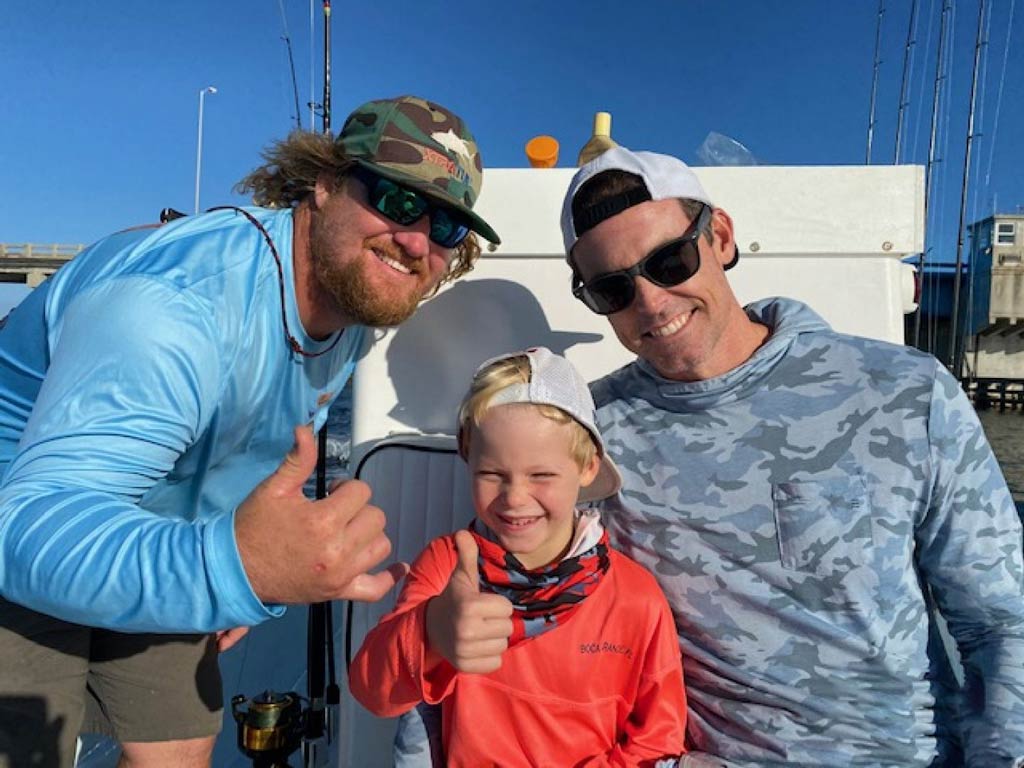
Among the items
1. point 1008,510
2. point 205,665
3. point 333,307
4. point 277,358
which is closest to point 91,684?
point 205,665

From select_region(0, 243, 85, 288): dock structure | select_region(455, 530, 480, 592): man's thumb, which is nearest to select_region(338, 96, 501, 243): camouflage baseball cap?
select_region(455, 530, 480, 592): man's thumb

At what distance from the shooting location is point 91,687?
1.87 metres

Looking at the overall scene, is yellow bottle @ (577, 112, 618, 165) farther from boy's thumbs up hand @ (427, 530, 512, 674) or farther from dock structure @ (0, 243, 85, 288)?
dock structure @ (0, 243, 85, 288)

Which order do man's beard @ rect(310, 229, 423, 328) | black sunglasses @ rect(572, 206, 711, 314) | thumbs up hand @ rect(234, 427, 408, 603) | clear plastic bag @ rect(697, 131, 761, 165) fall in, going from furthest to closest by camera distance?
clear plastic bag @ rect(697, 131, 761, 165), man's beard @ rect(310, 229, 423, 328), black sunglasses @ rect(572, 206, 711, 314), thumbs up hand @ rect(234, 427, 408, 603)

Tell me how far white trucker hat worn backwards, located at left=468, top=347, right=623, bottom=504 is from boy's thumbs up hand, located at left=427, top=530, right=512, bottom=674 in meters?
0.44

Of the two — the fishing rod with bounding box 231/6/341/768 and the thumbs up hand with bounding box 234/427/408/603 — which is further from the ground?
the thumbs up hand with bounding box 234/427/408/603

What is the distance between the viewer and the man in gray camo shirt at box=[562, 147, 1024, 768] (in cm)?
147

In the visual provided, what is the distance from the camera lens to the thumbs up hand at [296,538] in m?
0.97

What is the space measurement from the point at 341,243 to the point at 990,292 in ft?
112

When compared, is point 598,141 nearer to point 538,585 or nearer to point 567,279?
point 567,279

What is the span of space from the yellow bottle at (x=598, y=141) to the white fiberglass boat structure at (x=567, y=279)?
0.27 ft

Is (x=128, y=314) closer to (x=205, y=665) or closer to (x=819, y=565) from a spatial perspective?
(x=205, y=665)

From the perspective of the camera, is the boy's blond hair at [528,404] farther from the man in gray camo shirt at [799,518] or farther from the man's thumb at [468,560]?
the man's thumb at [468,560]

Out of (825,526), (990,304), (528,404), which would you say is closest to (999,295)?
(990,304)
